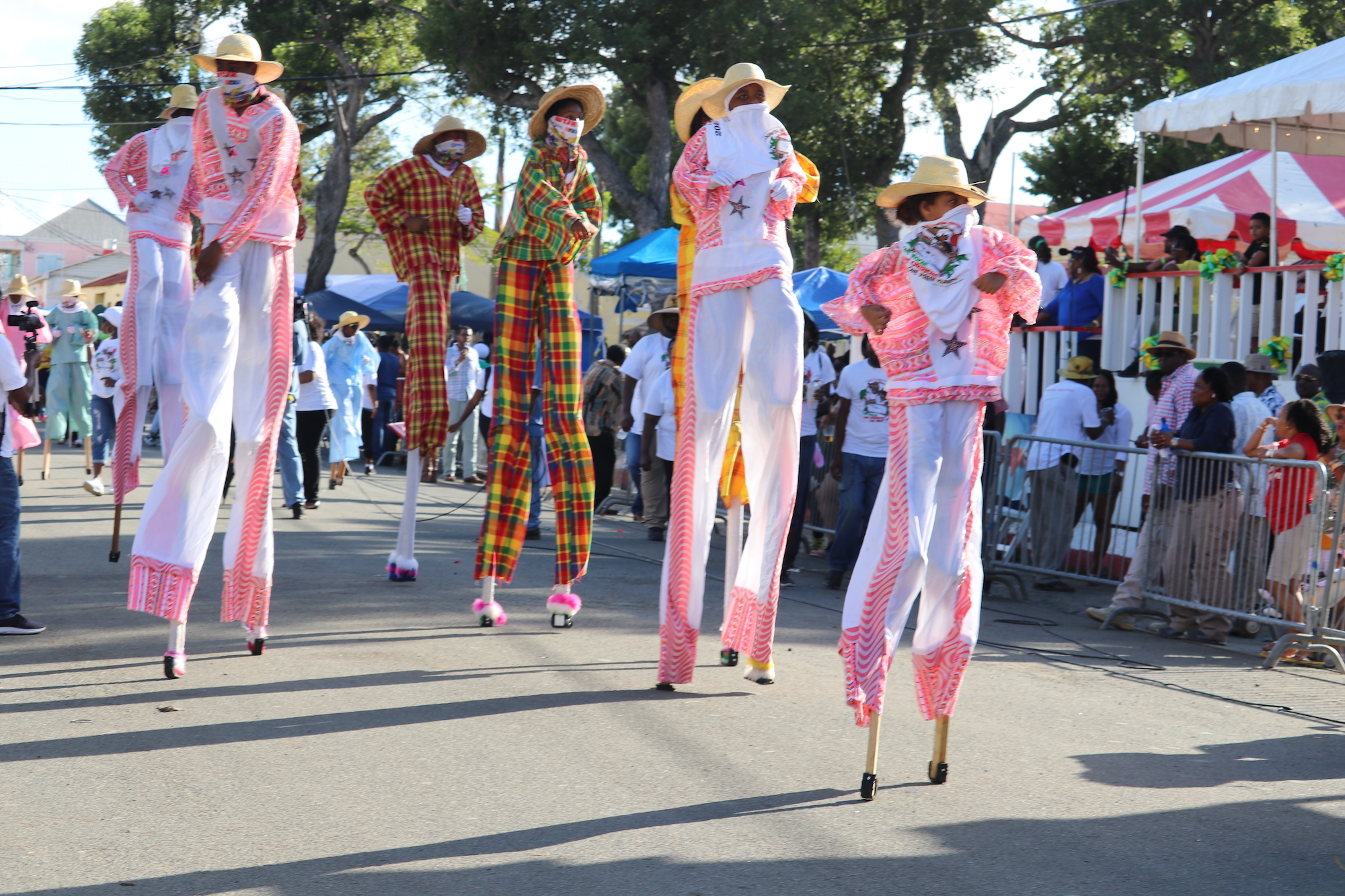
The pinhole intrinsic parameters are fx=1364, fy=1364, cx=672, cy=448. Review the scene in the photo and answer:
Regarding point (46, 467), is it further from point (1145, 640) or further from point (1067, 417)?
point (1145, 640)

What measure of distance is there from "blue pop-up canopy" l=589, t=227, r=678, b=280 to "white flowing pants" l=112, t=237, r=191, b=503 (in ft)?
23.0

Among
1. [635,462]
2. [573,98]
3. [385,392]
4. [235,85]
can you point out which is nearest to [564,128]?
[573,98]

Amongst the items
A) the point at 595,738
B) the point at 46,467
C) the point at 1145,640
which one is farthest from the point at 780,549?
the point at 46,467

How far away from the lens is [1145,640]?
837 centimetres

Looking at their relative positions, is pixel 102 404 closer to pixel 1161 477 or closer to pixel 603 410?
pixel 603 410

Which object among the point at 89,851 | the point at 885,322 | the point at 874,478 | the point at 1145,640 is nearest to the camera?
the point at 89,851

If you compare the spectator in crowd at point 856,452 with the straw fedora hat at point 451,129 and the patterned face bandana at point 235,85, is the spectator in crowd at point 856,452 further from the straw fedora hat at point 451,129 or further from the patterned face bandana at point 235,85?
the patterned face bandana at point 235,85

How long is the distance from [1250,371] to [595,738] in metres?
6.82

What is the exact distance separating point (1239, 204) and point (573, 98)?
443 inches

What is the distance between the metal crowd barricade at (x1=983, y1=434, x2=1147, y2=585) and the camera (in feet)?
32.7

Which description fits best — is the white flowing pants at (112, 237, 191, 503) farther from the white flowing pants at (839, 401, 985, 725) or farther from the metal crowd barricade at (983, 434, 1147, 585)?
the metal crowd barricade at (983, 434, 1147, 585)

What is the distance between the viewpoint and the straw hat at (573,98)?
268 inches

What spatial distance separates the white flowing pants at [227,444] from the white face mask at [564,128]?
1.47m

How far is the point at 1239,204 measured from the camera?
51.3ft
